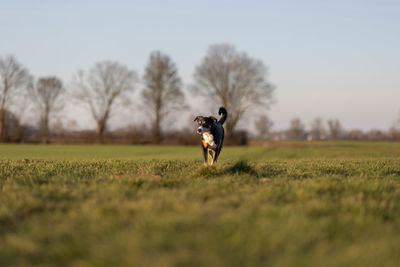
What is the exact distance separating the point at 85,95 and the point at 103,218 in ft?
195

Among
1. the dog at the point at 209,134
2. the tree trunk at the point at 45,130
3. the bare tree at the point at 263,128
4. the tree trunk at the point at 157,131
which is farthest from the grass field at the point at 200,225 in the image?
the bare tree at the point at 263,128

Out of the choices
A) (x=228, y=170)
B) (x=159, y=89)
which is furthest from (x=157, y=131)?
(x=228, y=170)

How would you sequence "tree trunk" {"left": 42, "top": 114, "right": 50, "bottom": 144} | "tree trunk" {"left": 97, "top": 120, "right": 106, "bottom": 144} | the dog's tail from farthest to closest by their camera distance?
"tree trunk" {"left": 97, "top": 120, "right": 106, "bottom": 144} → "tree trunk" {"left": 42, "top": 114, "right": 50, "bottom": 144} → the dog's tail

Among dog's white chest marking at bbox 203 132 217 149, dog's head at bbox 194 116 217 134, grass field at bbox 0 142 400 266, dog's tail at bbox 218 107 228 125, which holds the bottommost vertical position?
grass field at bbox 0 142 400 266

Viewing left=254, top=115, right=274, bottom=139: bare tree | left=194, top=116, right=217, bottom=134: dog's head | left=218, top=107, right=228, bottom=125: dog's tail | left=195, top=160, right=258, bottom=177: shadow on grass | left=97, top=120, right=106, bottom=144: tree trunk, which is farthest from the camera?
left=254, top=115, right=274, bottom=139: bare tree

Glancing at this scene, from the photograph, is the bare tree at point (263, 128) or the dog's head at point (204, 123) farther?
the bare tree at point (263, 128)

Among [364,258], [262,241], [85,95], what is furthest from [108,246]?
[85,95]

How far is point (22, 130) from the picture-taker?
54688 millimetres

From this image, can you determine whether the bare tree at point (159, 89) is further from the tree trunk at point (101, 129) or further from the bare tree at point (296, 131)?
the bare tree at point (296, 131)

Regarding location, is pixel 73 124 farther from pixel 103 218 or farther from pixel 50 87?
pixel 103 218

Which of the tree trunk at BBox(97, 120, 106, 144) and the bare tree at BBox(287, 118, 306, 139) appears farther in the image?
the bare tree at BBox(287, 118, 306, 139)

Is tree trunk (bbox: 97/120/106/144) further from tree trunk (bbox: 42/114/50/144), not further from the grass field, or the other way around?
the grass field

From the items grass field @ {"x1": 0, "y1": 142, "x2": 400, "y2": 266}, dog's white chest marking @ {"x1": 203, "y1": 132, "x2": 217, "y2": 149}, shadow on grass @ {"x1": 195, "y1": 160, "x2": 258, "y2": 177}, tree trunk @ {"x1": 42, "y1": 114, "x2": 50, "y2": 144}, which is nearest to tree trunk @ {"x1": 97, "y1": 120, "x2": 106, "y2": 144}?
tree trunk @ {"x1": 42, "y1": 114, "x2": 50, "y2": 144}

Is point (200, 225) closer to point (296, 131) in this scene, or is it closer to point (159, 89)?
point (159, 89)
